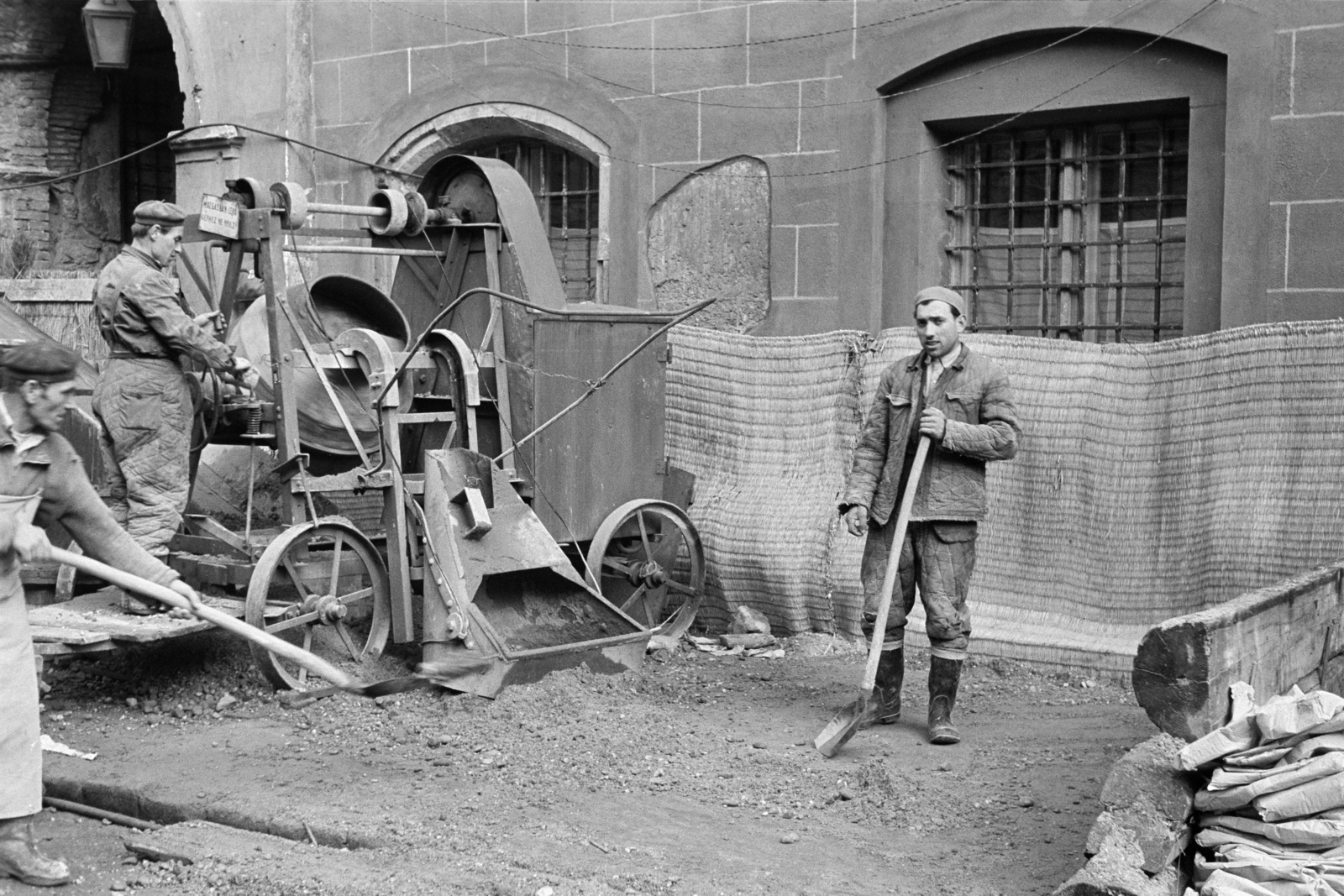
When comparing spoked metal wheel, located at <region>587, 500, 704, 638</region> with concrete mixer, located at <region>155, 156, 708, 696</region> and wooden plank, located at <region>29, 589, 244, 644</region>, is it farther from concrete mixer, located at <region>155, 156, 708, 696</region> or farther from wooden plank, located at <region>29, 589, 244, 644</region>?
wooden plank, located at <region>29, 589, 244, 644</region>

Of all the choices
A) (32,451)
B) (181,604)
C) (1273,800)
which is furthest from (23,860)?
(1273,800)

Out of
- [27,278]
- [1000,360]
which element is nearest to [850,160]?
[1000,360]

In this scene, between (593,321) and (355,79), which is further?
(355,79)

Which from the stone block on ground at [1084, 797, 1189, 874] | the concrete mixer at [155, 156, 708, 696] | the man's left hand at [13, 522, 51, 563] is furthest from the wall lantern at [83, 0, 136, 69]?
the stone block on ground at [1084, 797, 1189, 874]

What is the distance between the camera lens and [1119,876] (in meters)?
4.12

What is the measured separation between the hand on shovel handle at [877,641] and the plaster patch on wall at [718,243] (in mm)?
3527

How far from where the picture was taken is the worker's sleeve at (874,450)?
21.4 feet

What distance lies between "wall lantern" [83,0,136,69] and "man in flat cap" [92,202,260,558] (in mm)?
5486

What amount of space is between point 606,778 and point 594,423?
2543mm

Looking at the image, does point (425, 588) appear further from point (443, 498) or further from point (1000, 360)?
point (1000, 360)

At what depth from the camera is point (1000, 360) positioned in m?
8.03

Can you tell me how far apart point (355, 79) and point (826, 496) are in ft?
17.8

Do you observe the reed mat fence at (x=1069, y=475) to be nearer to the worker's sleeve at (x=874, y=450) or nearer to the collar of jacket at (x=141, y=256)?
the worker's sleeve at (x=874, y=450)

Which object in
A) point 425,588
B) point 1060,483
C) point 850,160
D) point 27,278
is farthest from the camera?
point 27,278
